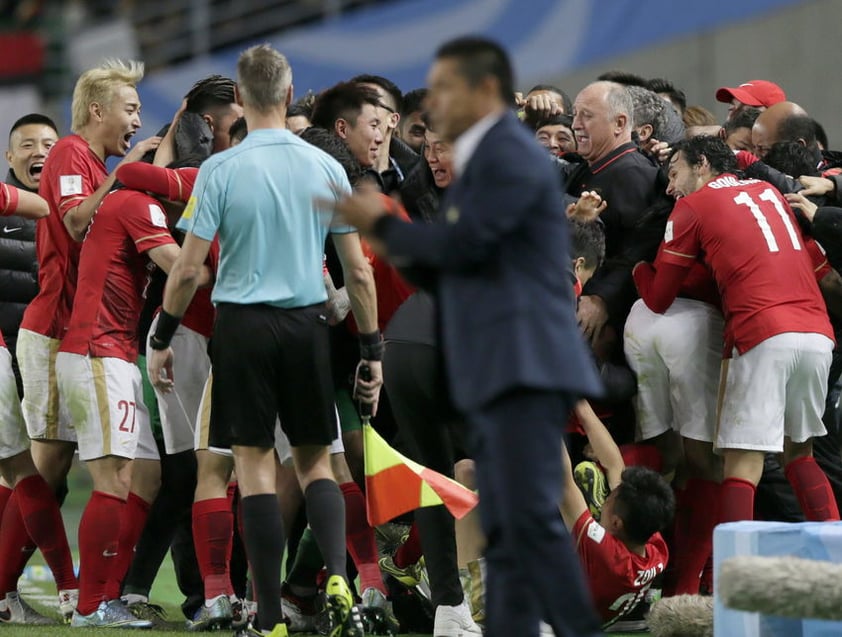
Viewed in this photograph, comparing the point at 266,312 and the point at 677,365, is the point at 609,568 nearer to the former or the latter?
the point at 677,365

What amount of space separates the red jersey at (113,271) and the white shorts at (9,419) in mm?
563

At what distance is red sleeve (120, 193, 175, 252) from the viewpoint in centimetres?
611

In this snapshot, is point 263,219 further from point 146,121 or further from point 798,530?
point 146,121

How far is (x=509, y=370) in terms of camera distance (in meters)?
3.70

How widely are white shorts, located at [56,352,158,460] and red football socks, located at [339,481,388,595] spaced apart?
933 mm

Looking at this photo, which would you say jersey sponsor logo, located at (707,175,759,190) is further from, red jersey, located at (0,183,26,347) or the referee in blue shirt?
red jersey, located at (0,183,26,347)

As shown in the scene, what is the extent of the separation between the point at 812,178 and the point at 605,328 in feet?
3.72

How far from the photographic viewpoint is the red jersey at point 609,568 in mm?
5633

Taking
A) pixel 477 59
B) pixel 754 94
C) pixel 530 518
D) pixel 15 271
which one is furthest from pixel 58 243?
pixel 754 94

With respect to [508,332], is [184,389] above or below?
below

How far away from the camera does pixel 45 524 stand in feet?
21.4

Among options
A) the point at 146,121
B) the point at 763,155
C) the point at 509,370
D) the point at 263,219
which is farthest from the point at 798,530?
the point at 146,121

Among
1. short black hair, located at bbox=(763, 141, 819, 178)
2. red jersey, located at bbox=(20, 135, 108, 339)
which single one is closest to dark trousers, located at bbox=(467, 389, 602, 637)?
red jersey, located at bbox=(20, 135, 108, 339)

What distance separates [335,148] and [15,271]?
2287 millimetres
